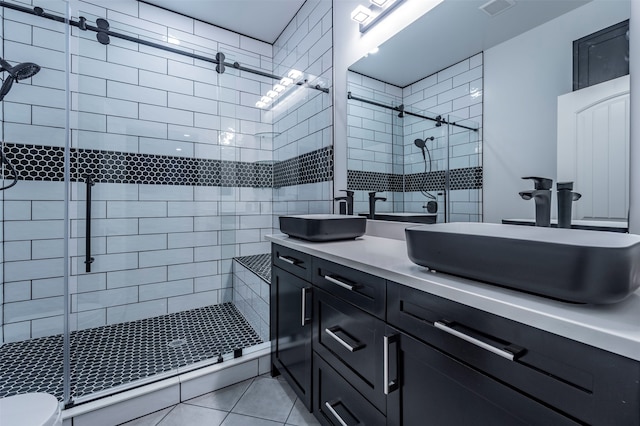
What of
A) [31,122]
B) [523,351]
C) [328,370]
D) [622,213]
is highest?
[31,122]

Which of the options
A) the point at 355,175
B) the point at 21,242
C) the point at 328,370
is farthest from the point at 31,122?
the point at 328,370

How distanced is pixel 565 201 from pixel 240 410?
1.74m

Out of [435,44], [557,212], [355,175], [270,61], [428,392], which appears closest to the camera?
[428,392]

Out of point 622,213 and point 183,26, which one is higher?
point 183,26

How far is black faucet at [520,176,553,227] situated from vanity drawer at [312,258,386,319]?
565 millimetres

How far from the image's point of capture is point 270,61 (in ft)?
10.1

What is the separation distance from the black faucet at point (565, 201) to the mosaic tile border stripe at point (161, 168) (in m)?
1.36

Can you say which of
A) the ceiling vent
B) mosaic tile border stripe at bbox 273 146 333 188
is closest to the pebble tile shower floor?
mosaic tile border stripe at bbox 273 146 333 188

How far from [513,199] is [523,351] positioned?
719mm

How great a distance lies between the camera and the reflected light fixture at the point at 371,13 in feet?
5.34

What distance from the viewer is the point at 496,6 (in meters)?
1.17

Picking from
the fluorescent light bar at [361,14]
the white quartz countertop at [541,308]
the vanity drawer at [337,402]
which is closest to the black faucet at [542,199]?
the white quartz countertop at [541,308]

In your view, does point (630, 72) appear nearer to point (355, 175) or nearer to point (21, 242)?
point (355, 175)

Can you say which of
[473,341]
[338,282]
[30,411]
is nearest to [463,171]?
[338,282]
